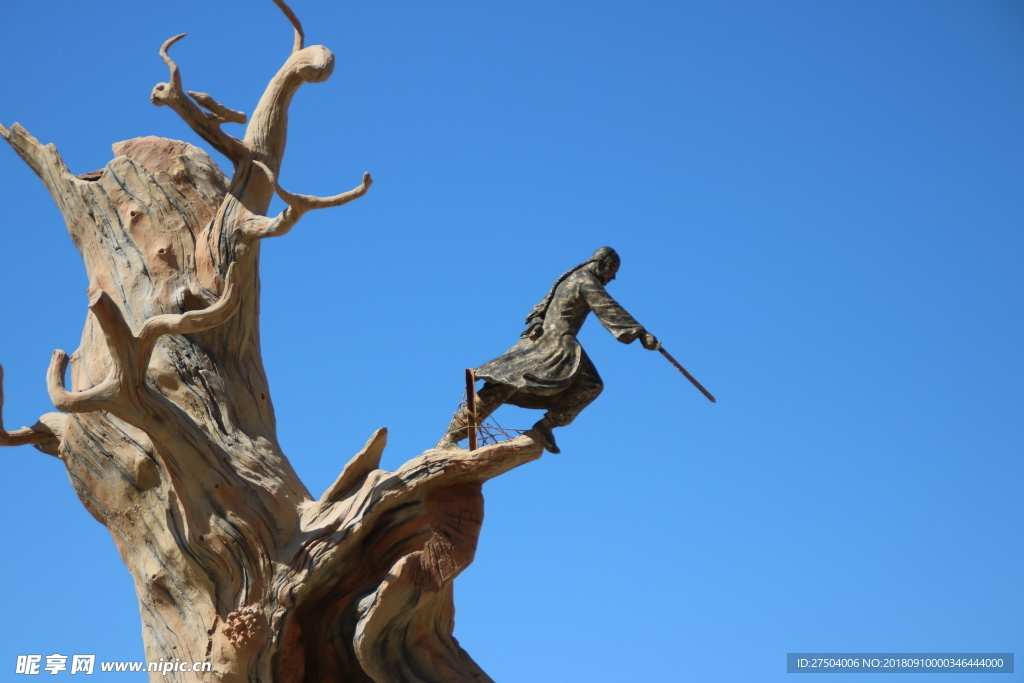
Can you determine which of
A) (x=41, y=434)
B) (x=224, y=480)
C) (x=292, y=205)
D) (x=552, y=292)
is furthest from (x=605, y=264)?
(x=41, y=434)

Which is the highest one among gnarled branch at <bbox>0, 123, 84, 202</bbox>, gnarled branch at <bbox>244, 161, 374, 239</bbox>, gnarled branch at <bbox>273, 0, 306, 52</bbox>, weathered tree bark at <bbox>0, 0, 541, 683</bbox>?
gnarled branch at <bbox>273, 0, 306, 52</bbox>

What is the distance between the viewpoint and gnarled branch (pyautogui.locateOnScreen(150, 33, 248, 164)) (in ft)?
35.2

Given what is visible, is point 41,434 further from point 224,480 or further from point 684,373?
point 684,373

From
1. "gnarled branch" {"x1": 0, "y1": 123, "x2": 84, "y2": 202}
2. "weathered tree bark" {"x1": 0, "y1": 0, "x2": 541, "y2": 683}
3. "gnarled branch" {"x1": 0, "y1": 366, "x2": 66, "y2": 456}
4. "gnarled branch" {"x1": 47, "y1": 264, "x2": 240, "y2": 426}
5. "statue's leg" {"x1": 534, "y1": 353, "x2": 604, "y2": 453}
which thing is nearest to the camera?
"gnarled branch" {"x1": 47, "y1": 264, "x2": 240, "y2": 426}

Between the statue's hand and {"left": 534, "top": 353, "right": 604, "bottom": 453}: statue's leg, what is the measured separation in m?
0.51

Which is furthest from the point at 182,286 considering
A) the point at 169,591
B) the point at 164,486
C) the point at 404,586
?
the point at 404,586

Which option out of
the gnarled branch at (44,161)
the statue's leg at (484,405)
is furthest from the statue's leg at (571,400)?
the gnarled branch at (44,161)

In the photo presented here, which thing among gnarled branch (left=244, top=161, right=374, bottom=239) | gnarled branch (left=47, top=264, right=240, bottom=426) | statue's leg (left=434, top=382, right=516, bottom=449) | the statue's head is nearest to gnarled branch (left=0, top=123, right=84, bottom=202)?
gnarled branch (left=244, top=161, right=374, bottom=239)

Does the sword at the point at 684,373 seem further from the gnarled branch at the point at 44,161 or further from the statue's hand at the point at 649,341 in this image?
the gnarled branch at the point at 44,161

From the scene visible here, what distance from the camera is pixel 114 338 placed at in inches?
348

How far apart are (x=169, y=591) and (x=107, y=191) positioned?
353cm

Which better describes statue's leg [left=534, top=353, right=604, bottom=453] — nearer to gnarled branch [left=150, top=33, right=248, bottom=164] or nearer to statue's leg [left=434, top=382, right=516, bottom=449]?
statue's leg [left=434, top=382, right=516, bottom=449]

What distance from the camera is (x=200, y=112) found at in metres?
10.9

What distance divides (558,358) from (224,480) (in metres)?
2.69
